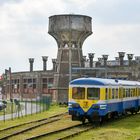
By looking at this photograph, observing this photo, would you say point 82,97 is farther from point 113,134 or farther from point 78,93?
point 113,134

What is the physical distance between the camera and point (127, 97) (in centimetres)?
3422

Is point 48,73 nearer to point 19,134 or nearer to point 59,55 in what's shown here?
point 59,55

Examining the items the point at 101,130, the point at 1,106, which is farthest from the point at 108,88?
the point at 1,106

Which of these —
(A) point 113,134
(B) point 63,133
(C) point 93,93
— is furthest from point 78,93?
(A) point 113,134

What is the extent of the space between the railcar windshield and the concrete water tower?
41.3 metres

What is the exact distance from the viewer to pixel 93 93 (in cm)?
2816

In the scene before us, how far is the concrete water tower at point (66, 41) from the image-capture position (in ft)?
235

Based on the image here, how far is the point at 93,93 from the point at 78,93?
3.09ft

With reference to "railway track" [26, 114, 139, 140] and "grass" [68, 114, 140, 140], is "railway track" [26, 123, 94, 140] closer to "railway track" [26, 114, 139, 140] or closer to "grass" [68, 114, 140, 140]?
"railway track" [26, 114, 139, 140]

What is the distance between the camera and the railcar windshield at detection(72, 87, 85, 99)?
93.1 feet

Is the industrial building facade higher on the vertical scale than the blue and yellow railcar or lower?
higher

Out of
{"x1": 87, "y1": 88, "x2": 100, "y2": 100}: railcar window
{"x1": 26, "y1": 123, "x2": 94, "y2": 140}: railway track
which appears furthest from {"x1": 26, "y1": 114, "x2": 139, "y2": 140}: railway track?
{"x1": 87, "y1": 88, "x2": 100, "y2": 100}: railcar window

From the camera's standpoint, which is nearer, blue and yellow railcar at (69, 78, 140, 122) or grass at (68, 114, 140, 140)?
grass at (68, 114, 140, 140)

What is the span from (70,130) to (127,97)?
9360mm
